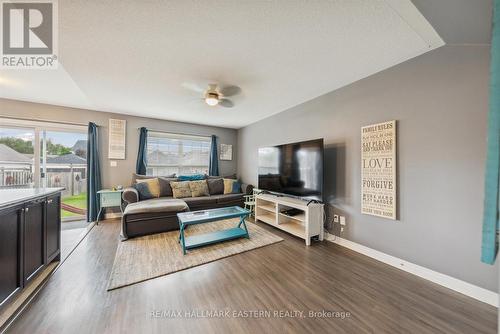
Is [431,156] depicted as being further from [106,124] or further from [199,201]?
[106,124]

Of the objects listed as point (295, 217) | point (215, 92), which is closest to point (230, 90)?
point (215, 92)

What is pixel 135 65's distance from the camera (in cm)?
212

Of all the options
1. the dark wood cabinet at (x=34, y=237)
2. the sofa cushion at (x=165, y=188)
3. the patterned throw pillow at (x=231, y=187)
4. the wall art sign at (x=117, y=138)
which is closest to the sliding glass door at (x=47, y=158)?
the wall art sign at (x=117, y=138)

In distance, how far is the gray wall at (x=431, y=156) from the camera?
1.61 m

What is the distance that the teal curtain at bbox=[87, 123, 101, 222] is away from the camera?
12.1ft

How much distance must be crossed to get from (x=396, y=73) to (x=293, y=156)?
168 centimetres

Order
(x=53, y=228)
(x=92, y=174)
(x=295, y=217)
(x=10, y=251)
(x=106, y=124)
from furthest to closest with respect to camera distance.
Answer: (x=106, y=124), (x=92, y=174), (x=295, y=217), (x=53, y=228), (x=10, y=251)

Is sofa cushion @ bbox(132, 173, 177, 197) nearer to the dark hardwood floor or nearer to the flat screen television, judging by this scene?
the dark hardwood floor

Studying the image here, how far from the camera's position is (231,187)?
4691 mm

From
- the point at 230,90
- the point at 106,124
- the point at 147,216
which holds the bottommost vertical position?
the point at 147,216

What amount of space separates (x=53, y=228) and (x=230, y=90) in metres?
2.80

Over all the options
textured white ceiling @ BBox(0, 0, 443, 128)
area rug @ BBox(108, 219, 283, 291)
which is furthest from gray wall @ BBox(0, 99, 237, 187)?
area rug @ BBox(108, 219, 283, 291)

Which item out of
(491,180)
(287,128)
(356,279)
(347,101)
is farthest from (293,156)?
(491,180)

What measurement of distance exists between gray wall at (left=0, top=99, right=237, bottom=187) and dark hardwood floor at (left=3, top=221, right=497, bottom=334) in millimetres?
2333
